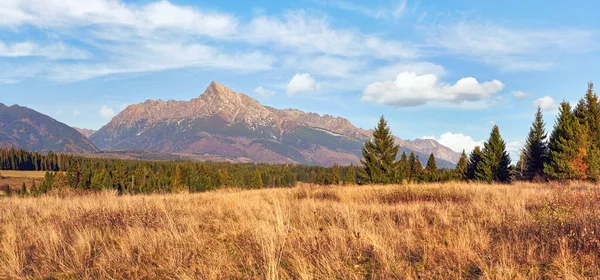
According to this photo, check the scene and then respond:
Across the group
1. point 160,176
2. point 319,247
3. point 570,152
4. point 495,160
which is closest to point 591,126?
point 570,152

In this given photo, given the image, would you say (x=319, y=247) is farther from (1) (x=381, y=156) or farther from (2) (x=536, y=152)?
(2) (x=536, y=152)

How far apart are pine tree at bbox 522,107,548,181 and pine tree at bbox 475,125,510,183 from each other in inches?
129

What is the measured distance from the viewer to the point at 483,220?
→ 6.64 metres

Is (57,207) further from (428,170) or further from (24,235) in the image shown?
(428,170)

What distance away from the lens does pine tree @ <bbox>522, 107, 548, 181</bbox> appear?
144 ft

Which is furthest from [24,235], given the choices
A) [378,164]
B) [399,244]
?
[378,164]

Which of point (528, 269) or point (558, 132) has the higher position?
point (558, 132)

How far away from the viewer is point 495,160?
148 ft

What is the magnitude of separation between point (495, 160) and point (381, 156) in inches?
699

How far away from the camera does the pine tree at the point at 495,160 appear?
44594 mm

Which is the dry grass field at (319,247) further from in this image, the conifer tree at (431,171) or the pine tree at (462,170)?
the conifer tree at (431,171)

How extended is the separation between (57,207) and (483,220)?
1142cm

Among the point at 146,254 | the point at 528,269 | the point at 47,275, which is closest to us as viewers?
the point at 528,269

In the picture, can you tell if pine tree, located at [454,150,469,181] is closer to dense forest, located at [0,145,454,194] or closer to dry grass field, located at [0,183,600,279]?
dense forest, located at [0,145,454,194]
